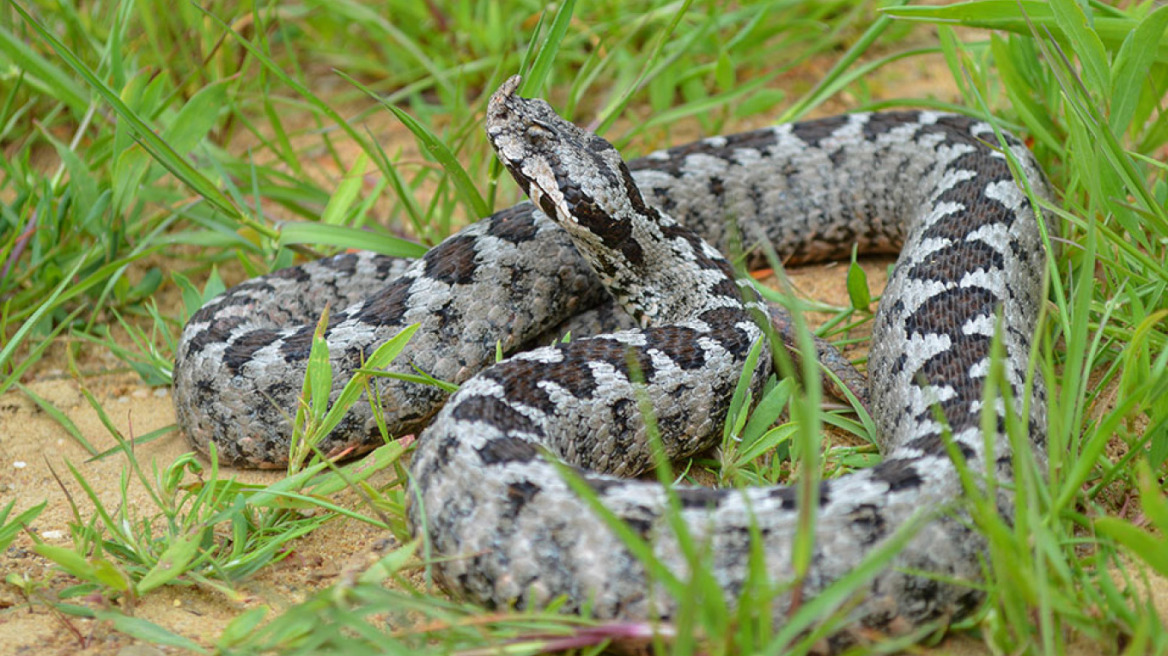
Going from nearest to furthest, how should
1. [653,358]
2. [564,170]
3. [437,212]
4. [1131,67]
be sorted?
1. [653,358]
2. [1131,67]
3. [564,170]
4. [437,212]

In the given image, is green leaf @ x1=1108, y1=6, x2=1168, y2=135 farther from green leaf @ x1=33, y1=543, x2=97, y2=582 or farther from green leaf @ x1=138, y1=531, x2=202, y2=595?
green leaf @ x1=33, y1=543, x2=97, y2=582

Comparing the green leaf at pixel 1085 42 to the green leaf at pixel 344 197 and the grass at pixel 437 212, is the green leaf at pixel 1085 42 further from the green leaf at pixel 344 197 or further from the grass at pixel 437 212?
the green leaf at pixel 344 197

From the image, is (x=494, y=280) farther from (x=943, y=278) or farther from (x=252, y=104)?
(x=252, y=104)

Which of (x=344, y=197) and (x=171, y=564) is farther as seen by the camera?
(x=344, y=197)

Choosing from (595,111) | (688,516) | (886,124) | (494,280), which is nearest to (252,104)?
(595,111)

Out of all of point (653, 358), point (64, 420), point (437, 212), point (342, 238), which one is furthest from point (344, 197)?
point (653, 358)

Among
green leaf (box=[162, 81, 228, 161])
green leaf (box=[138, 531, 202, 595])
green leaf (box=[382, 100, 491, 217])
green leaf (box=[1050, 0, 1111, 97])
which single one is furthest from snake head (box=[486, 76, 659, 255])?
green leaf (box=[138, 531, 202, 595])

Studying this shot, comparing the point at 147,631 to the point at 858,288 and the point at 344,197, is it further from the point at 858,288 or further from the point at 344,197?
the point at 858,288
